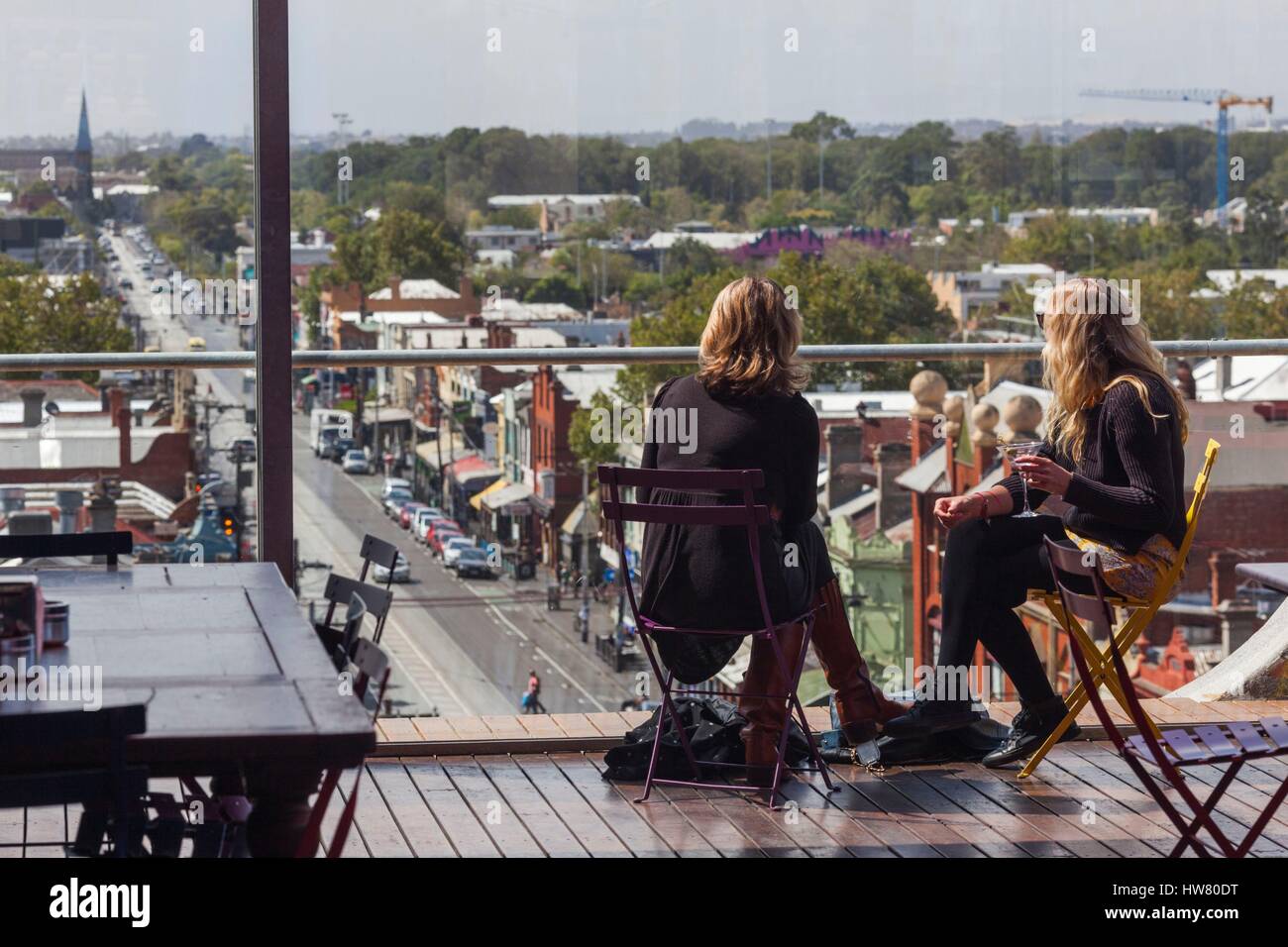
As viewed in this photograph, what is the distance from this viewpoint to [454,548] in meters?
25.5

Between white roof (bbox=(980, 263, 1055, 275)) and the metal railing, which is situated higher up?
white roof (bbox=(980, 263, 1055, 275))

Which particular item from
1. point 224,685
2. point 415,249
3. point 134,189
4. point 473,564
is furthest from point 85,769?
point 415,249

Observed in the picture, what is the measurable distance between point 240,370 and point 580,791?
155cm

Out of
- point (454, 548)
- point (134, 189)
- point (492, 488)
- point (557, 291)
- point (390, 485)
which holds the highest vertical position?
point (134, 189)

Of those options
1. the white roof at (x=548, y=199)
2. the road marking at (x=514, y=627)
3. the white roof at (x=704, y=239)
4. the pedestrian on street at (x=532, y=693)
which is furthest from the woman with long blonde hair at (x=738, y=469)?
the white roof at (x=704, y=239)

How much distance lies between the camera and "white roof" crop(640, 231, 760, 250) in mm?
47344

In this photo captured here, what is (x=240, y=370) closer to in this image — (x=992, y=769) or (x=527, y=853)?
(x=527, y=853)

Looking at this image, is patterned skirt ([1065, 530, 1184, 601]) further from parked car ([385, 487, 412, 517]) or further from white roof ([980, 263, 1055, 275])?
white roof ([980, 263, 1055, 275])

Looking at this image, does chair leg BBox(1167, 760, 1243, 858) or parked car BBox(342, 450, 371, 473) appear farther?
parked car BBox(342, 450, 371, 473)

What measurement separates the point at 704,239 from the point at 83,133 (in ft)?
64.9

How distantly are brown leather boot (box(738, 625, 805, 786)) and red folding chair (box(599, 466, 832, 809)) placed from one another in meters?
0.03

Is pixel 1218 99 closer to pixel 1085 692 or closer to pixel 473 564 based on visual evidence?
pixel 473 564

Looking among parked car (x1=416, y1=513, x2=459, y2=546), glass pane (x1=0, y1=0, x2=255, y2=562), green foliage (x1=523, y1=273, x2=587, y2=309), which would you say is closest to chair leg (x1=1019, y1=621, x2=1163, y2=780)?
glass pane (x1=0, y1=0, x2=255, y2=562)
